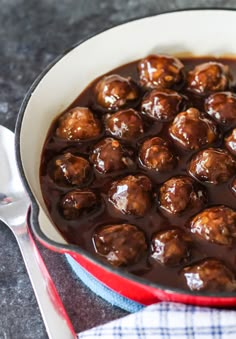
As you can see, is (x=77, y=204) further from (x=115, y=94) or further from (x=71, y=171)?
(x=115, y=94)

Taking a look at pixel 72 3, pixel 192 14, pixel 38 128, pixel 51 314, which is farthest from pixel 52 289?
pixel 72 3

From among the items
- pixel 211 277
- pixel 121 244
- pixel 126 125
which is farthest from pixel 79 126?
pixel 211 277

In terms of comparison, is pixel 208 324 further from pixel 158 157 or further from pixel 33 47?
pixel 33 47

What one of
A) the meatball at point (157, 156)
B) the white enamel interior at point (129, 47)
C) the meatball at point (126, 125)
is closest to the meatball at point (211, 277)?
the meatball at point (157, 156)

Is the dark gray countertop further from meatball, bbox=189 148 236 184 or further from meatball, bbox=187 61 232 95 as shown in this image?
meatball, bbox=187 61 232 95

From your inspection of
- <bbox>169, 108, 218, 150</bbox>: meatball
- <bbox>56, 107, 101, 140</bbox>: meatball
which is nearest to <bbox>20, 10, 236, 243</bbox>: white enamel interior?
<bbox>56, 107, 101, 140</bbox>: meatball

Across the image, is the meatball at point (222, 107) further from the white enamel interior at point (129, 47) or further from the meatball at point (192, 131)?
the white enamel interior at point (129, 47)
